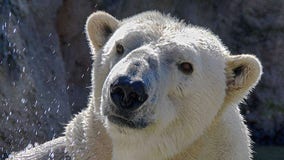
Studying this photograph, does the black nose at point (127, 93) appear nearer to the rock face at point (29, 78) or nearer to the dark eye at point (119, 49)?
the dark eye at point (119, 49)

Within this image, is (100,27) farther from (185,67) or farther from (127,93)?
(127,93)

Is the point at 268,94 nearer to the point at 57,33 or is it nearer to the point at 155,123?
the point at 57,33

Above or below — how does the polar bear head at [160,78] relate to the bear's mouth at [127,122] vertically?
above

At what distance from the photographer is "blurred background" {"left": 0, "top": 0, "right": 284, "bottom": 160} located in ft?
24.8

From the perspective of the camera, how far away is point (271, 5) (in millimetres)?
10555

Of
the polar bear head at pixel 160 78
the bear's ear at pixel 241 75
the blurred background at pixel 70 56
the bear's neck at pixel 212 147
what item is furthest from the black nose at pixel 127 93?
the blurred background at pixel 70 56

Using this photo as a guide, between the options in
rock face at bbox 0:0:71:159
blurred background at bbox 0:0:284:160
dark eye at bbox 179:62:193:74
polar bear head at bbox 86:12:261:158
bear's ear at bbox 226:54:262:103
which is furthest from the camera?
blurred background at bbox 0:0:284:160

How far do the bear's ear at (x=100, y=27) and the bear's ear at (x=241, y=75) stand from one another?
2.10ft

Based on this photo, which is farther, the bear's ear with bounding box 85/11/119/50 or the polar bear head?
the bear's ear with bounding box 85/11/119/50

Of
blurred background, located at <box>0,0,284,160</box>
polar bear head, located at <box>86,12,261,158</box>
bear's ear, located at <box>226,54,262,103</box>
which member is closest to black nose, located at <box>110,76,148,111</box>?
polar bear head, located at <box>86,12,261,158</box>

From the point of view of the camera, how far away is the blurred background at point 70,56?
757 centimetres

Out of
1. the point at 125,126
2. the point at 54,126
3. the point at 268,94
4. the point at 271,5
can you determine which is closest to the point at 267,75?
the point at 268,94

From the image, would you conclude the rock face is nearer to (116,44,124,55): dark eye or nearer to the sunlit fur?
the sunlit fur

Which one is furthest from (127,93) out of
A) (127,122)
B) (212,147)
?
(212,147)
